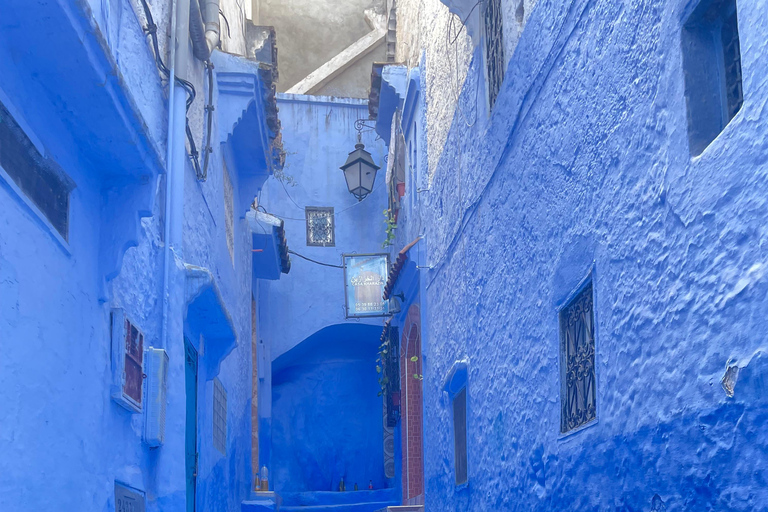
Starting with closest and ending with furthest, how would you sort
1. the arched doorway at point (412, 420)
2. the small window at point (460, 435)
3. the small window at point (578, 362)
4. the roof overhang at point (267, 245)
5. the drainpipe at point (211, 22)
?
the small window at point (578, 362) → the small window at point (460, 435) → the drainpipe at point (211, 22) → the arched doorway at point (412, 420) → the roof overhang at point (267, 245)

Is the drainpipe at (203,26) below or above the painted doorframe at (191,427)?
above

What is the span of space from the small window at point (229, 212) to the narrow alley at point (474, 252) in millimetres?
85

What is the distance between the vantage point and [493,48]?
6781 mm

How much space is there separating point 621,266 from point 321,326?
517 inches

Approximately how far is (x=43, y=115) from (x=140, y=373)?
1.91m

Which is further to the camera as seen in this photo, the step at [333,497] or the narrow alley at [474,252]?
the step at [333,497]

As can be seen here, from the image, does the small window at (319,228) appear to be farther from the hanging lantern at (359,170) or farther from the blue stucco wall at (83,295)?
the blue stucco wall at (83,295)

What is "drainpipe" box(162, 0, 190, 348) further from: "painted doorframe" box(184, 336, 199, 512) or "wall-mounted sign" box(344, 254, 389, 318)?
"wall-mounted sign" box(344, 254, 389, 318)

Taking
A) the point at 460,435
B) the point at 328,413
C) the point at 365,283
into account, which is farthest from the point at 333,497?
the point at 460,435

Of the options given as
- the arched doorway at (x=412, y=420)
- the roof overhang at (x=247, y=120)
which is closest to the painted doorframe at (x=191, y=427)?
the roof overhang at (x=247, y=120)

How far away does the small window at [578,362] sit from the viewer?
4465mm

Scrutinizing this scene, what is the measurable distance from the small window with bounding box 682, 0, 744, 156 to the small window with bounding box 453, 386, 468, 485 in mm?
4745

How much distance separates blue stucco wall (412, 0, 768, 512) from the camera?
2.89m

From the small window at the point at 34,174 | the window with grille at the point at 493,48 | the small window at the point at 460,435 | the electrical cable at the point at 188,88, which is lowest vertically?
the small window at the point at 460,435
